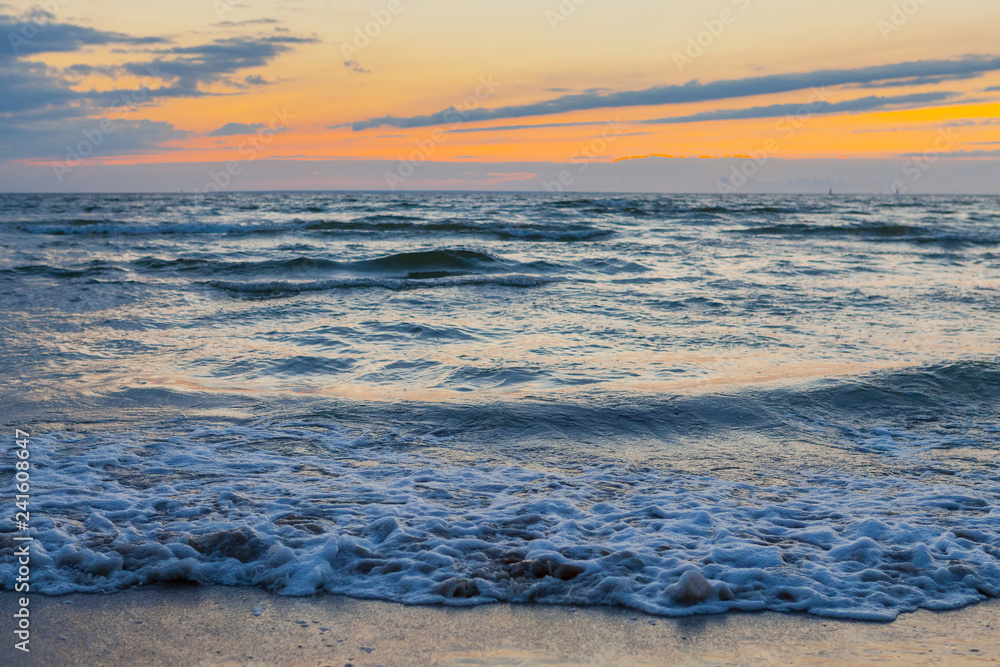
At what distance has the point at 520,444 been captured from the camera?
5.17 meters

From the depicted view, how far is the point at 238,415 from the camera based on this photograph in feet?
18.8

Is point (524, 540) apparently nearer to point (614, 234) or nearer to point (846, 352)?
point (846, 352)

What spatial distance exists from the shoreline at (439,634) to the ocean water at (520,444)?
10 cm

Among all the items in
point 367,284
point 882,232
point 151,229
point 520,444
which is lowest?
point 520,444

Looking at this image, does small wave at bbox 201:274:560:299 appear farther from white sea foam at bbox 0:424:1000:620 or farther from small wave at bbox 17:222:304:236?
small wave at bbox 17:222:304:236

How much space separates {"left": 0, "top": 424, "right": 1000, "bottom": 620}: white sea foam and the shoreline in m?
0.10

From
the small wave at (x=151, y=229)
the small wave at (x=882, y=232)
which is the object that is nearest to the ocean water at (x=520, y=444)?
the small wave at (x=882, y=232)

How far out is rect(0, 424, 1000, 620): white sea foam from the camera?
3.13m

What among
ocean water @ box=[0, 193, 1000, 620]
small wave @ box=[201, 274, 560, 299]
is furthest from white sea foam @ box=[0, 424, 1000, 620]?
small wave @ box=[201, 274, 560, 299]

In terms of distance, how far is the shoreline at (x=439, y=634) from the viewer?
263cm

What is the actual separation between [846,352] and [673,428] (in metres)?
3.49

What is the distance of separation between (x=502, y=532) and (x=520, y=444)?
154 cm
